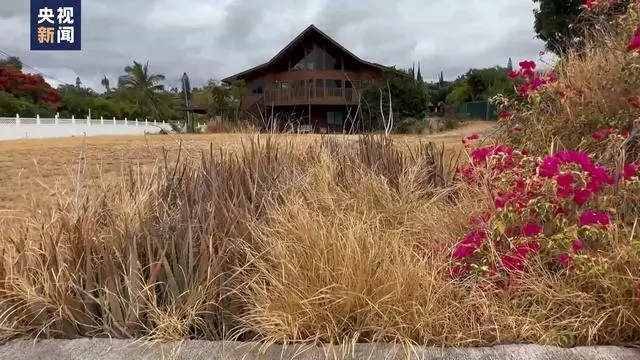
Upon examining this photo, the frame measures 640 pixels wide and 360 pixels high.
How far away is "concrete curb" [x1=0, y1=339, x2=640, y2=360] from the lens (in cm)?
266

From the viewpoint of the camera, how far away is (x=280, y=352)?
275 cm

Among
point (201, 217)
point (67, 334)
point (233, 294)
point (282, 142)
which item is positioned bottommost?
point (67, 334)

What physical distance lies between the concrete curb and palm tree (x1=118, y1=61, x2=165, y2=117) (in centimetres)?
5944

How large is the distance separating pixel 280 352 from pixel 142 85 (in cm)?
6265

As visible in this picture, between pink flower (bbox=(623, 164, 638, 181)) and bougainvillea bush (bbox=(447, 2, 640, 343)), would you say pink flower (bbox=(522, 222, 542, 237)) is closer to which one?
bougainvillea bush (bbox=(447, 2, 640, 343))

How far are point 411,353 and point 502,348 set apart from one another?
446 millimetres

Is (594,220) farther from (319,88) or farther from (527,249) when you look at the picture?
(319,88)

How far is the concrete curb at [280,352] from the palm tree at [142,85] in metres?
59.4

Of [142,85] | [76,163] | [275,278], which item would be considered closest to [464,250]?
[275,278]

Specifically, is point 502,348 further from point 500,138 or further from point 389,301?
point 500,138

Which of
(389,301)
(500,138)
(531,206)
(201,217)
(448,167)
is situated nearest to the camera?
(389,301)

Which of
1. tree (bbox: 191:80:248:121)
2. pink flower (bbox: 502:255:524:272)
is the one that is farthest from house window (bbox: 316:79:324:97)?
pink flower (bbox: 502:255:524:272)

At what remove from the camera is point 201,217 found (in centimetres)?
341

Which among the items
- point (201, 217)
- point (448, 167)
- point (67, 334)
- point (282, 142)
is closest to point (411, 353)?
point (201, 217)
